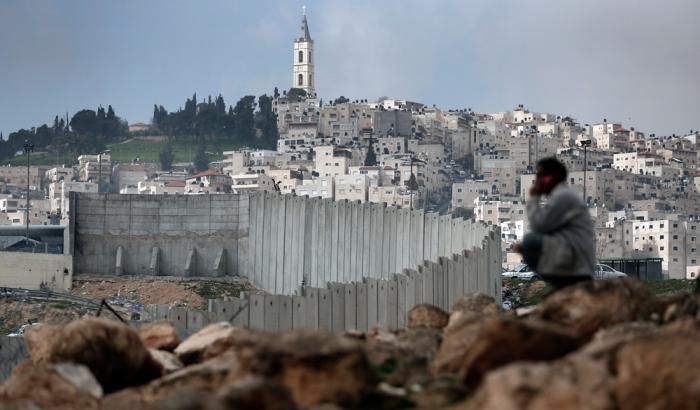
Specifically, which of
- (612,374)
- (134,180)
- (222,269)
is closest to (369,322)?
(612,374)

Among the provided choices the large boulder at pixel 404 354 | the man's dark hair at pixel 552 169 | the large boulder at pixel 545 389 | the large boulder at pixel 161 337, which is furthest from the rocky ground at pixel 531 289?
the large boulder at pixel 545 389

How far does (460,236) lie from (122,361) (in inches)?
661

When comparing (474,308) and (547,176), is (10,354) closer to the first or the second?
(474,308)

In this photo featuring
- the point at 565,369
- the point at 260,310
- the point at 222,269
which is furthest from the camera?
the point at 222,269

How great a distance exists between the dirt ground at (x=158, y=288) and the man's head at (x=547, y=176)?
32.4 metres

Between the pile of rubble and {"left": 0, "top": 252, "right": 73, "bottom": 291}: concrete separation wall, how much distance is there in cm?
3317

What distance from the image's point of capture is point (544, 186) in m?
12.1

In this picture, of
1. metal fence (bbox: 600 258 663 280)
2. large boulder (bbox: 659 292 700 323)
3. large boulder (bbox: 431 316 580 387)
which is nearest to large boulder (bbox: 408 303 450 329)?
large boulder (bbox: 659 292 700 323)

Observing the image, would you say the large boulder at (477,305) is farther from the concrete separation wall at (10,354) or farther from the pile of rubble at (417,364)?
the concrete separation wall at (10,354)

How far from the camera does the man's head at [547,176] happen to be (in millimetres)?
12125

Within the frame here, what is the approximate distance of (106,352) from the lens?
41.2 ft

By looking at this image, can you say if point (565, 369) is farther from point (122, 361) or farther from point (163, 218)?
point (163, 218)

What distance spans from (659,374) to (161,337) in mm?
6516

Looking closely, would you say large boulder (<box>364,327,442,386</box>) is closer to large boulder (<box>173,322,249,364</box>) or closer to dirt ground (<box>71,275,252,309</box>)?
large boulder (<box>173,322,249,364</box>)
